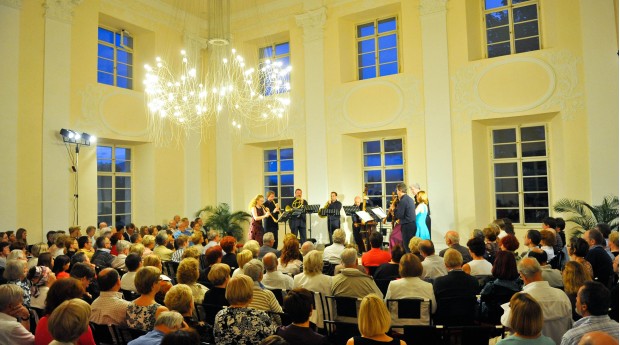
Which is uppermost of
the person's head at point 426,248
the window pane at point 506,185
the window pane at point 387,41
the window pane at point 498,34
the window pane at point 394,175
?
the window pane at point 387,41

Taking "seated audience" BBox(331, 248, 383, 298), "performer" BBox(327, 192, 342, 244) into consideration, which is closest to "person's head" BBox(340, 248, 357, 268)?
"seated audience" BBox(331, 248, 383, 298)

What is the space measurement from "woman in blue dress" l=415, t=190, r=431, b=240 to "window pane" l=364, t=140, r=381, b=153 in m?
2.92

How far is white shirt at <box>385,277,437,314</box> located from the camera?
4.14 meters

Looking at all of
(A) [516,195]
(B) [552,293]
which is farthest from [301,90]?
(B) [552,293]

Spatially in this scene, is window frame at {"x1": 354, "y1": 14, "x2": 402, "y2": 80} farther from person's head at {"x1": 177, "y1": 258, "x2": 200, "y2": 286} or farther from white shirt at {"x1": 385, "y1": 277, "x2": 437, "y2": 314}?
person's head at {"x1": 177, "y1": 258, "x2": 200, "y2": 286}

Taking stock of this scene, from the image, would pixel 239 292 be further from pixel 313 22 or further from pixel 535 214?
pixel 313 22

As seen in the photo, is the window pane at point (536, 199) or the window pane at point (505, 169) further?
the window pane at point (505, 169)

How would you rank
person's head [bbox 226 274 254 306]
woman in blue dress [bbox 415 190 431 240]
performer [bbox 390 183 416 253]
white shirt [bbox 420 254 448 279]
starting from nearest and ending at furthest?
1. person's head [bbox 226 274 254 306]
2. white shirt [bbox 420 254 448 279]
3. performer [bbox 390 183 416 253]
4. woman in blue dress [bbox 415 190 431 240]

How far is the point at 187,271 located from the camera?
13.9 feet

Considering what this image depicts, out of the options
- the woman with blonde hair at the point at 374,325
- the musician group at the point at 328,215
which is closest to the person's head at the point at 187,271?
the woman with blonde hair at the point at 374,325

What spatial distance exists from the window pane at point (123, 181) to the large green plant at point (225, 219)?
2040 mm

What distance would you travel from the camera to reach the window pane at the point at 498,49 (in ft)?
34.5

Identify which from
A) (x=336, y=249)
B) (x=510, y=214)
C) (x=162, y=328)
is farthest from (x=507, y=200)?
(x=162, y=328)

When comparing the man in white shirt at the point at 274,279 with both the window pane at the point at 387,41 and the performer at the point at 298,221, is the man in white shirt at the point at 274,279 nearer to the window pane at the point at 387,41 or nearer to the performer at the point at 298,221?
the performer at the point at 298,221
